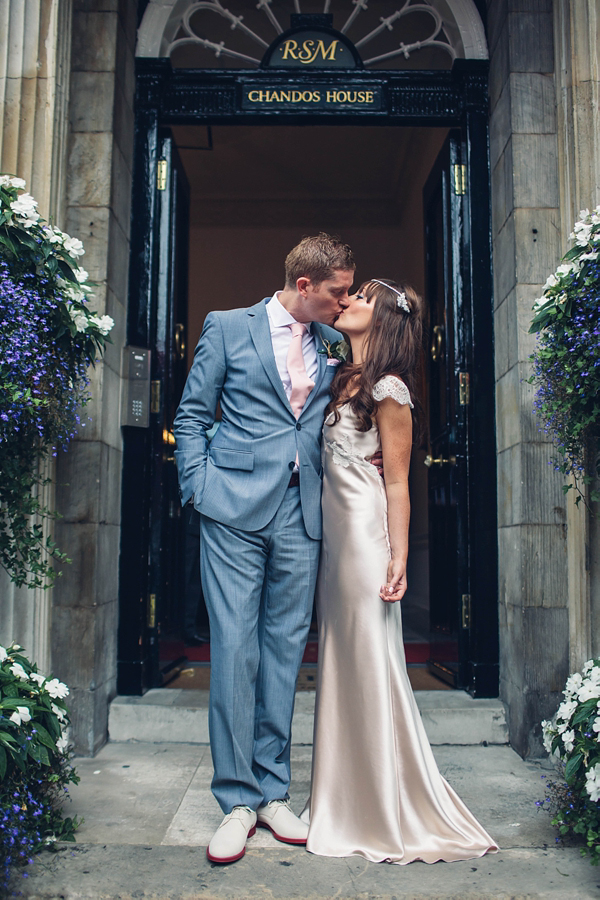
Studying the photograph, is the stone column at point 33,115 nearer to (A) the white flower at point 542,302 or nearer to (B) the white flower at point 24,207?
(B) the white flower at point 24,207

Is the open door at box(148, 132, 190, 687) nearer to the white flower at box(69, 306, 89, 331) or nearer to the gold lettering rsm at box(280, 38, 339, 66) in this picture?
the gold lettering rsm at box(280, 38, 339, 66)

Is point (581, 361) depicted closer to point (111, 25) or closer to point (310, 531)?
point (310, 531)

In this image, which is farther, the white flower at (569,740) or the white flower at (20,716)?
the white flower at (569,740)

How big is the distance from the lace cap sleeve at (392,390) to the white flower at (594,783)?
50.5 inches

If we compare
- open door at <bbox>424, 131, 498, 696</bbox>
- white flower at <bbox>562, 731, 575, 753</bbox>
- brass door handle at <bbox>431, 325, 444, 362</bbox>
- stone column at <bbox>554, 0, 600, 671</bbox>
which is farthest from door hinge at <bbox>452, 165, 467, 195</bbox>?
white flower at <bbox>562, 731, 575, 753</bbox>

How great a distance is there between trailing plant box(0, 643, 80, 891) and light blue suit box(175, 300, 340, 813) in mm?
547

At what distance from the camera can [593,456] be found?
2.97m

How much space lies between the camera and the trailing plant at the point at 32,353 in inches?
103

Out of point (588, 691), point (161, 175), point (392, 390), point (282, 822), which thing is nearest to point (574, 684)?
point (588, 691)

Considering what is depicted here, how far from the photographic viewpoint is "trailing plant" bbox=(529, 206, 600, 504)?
2.72 m

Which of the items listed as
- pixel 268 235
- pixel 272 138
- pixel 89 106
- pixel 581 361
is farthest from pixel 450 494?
pixel 268 235

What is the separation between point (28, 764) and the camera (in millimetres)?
2396

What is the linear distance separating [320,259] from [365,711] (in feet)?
5.13

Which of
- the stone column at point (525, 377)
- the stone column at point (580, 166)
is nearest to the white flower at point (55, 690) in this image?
the stone column at point (525, 377)
